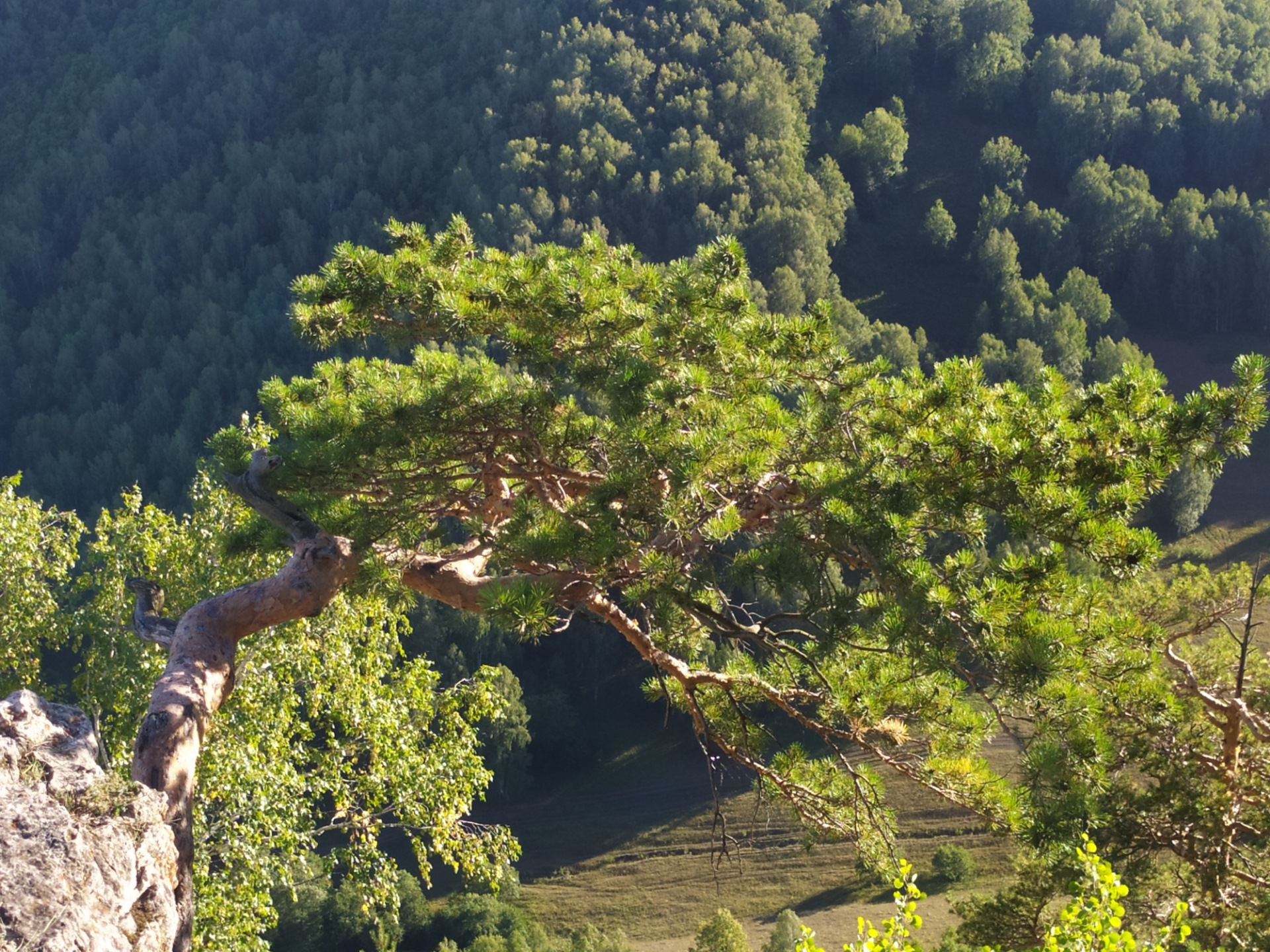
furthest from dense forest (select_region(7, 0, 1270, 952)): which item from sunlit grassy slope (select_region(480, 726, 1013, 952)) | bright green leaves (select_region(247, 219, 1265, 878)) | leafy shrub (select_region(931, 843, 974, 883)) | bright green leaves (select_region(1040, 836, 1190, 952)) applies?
bright green leaves (select_region(1040, 836, 1190, 952))

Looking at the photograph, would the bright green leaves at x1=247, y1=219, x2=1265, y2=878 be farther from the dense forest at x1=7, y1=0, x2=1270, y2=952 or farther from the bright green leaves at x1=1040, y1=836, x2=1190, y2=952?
the dense forest at x1=7, y1=0, x2=1270, y2=952

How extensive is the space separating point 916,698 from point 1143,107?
70460 millimetres

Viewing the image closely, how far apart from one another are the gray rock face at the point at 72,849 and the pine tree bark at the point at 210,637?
344mm

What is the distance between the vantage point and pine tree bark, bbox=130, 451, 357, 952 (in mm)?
5828

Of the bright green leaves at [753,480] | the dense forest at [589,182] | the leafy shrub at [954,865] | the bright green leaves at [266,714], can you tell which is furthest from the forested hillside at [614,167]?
the bright green leaves at [753,480]

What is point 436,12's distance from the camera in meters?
76.1

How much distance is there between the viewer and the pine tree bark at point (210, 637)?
5.83 metres

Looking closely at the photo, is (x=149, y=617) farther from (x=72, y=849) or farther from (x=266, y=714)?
(x=266, y=714)

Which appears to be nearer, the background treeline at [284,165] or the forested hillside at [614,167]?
the background treeline at [284,165]

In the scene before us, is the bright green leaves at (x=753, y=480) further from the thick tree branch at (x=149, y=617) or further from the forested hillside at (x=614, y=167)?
the forested hillside at (x=614, y=167)

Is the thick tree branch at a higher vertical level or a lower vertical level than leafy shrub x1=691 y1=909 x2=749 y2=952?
higher

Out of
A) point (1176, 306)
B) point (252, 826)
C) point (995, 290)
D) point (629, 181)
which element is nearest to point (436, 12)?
point (629, 181)

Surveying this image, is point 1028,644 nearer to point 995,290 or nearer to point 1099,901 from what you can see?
point 1099,901

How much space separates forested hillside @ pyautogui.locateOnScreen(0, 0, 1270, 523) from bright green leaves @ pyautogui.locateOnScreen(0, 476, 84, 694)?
35.4 meters
